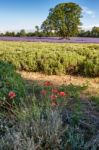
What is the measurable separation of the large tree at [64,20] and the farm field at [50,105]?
23.0 metres

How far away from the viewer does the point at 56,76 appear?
8711mm

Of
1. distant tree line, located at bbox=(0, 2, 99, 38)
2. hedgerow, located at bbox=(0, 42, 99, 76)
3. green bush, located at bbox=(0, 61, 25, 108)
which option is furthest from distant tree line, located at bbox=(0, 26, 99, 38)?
green bush, located at bbox=(0, 61, 25, 108)

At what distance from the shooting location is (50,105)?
4.11 meters

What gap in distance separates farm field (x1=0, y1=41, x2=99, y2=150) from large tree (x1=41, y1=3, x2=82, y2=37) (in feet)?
75.3

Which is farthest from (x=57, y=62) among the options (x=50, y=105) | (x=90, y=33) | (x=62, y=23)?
(x=90, y=33)

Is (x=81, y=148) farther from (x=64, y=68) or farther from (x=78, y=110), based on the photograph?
(x=64, y=68)

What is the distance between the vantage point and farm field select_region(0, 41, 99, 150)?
11.8 feet

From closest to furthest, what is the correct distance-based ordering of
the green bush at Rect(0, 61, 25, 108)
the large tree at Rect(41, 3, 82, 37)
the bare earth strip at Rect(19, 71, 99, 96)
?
1. the green bush at Rect(0, 61, 25, 108)
2. the bare earth strip at Rect(19, 71, 99, 96)
3. the large tree at Rect(41, 3, 82, 37)

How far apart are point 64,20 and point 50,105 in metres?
30.0

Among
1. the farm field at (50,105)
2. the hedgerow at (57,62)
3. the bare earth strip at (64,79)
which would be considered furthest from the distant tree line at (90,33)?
the bare earth strip at (64,79)

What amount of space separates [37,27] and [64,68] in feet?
83.3

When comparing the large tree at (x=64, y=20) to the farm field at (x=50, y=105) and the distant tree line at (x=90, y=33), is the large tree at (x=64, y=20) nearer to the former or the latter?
the distant tree line at (x=90, y=33)

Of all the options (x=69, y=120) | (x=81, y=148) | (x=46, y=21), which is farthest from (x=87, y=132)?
(x=46, y=21)

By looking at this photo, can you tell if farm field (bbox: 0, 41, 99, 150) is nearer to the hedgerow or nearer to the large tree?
the hedgerow
